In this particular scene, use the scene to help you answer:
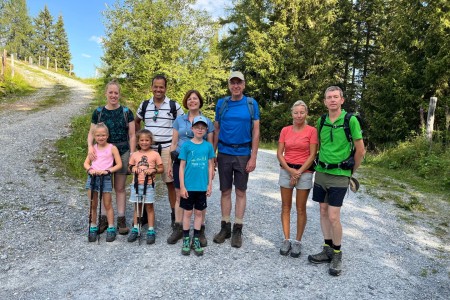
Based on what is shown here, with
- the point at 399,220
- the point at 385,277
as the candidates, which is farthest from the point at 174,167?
the point at 399,220

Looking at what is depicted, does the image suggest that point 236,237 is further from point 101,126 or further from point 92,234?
point 101,126

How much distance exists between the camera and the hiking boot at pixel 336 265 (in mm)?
3502

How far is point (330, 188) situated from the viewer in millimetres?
3543

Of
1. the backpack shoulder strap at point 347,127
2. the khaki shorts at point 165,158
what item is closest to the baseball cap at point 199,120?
the khaki shorts at point 165,158

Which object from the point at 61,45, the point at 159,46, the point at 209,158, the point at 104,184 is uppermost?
the point at 61,45

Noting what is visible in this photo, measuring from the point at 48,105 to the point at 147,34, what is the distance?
654 cm

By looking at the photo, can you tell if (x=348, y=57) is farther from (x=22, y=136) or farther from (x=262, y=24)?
(x=22, y=136)

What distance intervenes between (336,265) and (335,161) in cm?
122

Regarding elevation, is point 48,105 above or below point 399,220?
above

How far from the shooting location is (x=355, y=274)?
3.58 meters

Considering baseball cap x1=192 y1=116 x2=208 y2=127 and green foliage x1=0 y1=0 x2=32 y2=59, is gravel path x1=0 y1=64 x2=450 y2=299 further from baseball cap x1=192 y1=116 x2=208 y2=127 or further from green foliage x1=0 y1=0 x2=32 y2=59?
green foliage x1=0 y1=0 x2=32 y2=59

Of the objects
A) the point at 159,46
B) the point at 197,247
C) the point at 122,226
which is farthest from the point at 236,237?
the point at 159,46

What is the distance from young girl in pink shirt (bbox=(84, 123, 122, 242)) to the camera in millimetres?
4012

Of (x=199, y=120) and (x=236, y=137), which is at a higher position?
(x=199, y=120)
